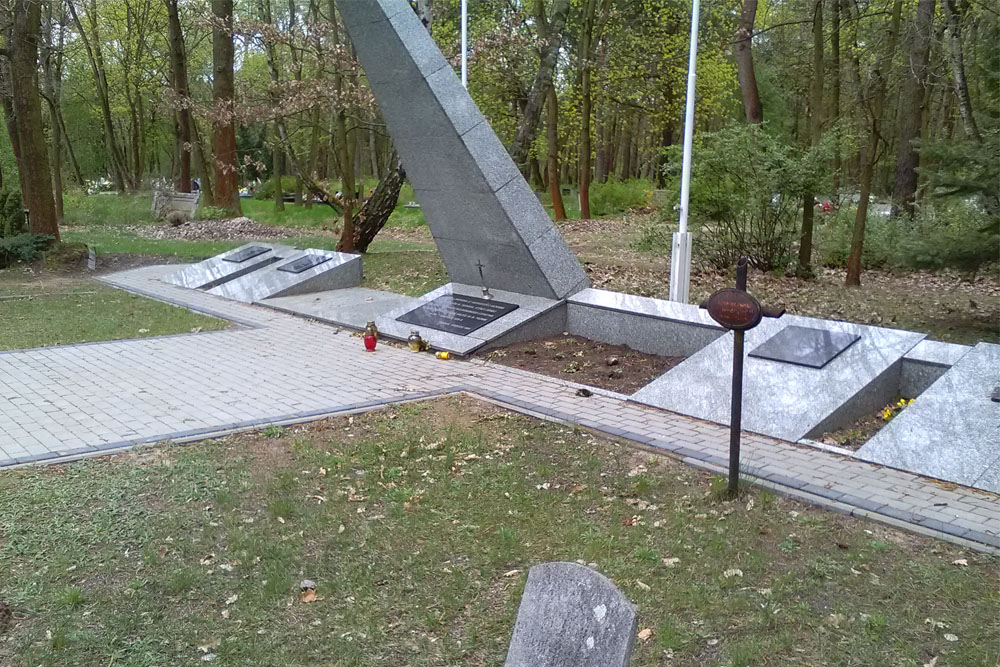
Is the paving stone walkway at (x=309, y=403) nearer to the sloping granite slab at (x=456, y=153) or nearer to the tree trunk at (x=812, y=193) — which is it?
the sloping granite slab at (x=456, y=153)

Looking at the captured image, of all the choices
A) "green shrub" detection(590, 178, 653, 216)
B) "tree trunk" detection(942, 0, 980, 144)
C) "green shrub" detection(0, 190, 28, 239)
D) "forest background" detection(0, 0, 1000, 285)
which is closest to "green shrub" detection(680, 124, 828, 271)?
"forest background" detection(0, 0, 1000, 285)

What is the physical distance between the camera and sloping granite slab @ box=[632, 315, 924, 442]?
19.7 feet

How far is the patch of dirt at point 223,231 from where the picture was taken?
22.0 m

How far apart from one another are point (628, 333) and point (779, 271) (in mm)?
5360

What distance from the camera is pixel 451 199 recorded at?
31.0 feet

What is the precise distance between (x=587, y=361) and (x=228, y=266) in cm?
807

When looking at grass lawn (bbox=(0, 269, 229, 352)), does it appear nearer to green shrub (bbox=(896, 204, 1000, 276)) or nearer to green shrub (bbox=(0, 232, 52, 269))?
green shrub (bbox=(0, 232, 52, 269))

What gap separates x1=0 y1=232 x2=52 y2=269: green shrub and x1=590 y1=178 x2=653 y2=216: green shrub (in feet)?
52.6

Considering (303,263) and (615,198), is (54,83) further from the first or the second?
(303,263)

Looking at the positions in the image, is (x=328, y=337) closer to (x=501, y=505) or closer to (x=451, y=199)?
(x=451, y=199)

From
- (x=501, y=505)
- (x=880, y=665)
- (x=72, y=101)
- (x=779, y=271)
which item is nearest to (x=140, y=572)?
(x=501, y=505)

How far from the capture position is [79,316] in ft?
35.7

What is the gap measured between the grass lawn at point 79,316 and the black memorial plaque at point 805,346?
6672 millimetres

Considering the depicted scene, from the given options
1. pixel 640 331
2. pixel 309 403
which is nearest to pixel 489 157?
pixel 640 331
